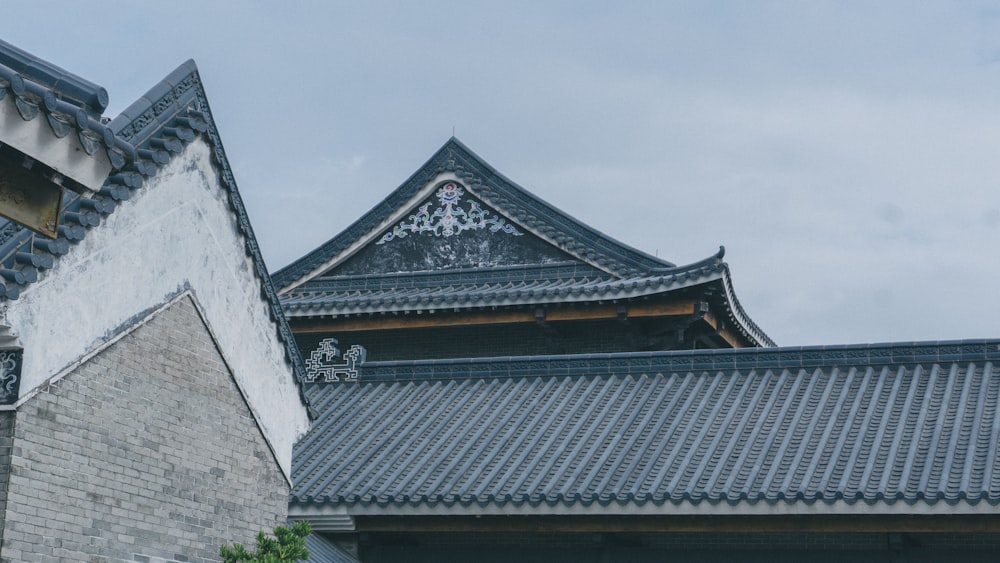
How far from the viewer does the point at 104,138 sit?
4906 mm

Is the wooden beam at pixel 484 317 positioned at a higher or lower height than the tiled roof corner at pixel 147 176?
higher

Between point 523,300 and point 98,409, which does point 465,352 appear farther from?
point 98,409

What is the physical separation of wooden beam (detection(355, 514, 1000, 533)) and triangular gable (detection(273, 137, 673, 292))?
21.6 ft

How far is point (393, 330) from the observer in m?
18.5

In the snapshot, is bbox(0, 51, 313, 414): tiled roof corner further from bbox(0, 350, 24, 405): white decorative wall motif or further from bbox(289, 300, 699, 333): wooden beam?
bbox(289, 300, 699, 333): wooden beam

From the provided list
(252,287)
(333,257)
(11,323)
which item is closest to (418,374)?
(333,257)

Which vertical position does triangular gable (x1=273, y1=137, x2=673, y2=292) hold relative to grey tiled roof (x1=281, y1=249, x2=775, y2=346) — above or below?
above

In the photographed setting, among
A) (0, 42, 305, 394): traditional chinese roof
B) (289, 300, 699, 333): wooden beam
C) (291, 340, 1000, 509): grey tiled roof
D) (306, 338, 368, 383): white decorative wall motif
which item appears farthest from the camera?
(289, 300, 699, 333): wooden beam

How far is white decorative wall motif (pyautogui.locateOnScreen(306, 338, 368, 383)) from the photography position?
16.6 metres

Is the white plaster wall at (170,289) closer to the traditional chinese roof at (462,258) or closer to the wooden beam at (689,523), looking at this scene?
the wooden beam at (689,523)

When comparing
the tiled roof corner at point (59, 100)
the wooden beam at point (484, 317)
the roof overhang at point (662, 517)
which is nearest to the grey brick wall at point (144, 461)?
the roof overhang at point (662, 517)

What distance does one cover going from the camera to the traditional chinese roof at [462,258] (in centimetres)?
1770

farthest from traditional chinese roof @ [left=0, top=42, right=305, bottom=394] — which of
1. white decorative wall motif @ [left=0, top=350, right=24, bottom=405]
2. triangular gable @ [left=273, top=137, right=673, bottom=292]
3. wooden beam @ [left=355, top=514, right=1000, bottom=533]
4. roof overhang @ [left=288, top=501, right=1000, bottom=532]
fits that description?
triangular gable @ [left=273, top=137, right=673, bottom=292]

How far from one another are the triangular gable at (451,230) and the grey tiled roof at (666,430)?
133 inches
